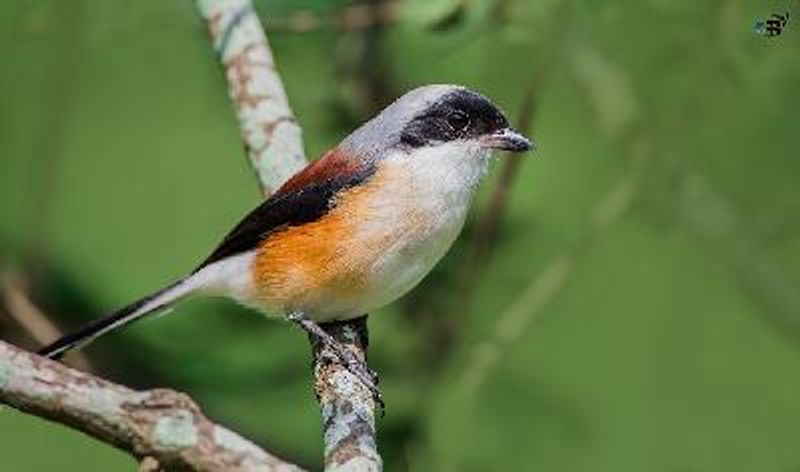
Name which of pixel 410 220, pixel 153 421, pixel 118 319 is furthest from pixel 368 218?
pixel 153 421

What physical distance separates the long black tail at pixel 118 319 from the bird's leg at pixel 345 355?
0.22 m

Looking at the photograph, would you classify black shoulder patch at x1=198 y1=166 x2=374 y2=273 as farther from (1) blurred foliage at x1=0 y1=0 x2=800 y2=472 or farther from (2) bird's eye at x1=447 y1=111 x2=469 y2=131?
(1) blurred foliage at x1=0 y1=0 x2=800 y2=472

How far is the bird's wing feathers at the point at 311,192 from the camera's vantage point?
3.36 metres

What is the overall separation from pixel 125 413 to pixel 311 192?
0.97m

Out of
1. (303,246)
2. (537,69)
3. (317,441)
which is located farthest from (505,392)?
(303,246)

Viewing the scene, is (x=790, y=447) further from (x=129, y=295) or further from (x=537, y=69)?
(x=129, y=295)

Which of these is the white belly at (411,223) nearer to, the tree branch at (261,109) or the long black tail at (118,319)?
the tree branch at (261,109)

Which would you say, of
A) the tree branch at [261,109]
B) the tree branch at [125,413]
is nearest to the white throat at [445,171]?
the tree branch at [261,109]

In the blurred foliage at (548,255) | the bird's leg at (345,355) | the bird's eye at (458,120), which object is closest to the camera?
the bird's leg at (345,355)

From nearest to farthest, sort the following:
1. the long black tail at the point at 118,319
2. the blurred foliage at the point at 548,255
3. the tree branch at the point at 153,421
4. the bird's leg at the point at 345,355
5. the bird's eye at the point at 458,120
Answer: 1. the tree branch at the point at 153,421
2. the bird's leg at the point at 345,355
3. the long black tail at the point at 118,319
4. the bird's eye at the point at 458,120
5. the blurred foliage at the point at 548,255

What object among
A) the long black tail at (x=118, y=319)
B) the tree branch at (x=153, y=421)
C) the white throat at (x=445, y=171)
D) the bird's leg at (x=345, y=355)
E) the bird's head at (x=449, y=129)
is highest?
the bird's head at (x=449, y=129)

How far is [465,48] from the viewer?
4.36m

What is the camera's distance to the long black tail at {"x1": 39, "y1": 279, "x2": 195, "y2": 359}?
329 centimetres

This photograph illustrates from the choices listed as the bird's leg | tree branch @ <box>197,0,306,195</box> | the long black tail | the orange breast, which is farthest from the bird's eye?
the long black tail
